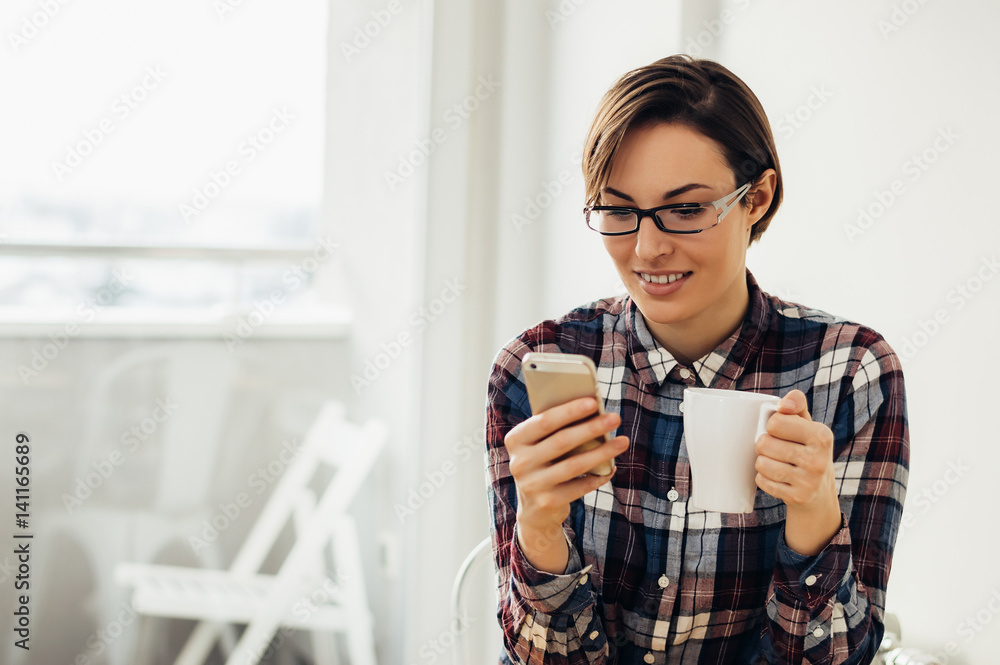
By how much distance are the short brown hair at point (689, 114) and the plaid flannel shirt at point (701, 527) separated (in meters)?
0.20

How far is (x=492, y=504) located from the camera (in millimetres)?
1105

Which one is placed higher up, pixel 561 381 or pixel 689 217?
pixel 689 217

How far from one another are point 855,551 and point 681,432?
0.83 feet

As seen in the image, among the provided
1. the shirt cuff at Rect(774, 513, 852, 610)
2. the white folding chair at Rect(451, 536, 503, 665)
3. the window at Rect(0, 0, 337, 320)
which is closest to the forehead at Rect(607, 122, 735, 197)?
the shirt cuff at Rect(774, 513, 852, 610)

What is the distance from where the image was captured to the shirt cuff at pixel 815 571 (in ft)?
2.86

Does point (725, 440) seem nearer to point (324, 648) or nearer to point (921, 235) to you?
point (921, 235)

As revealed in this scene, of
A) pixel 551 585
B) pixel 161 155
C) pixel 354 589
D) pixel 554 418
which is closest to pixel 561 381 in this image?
pixel 554 418

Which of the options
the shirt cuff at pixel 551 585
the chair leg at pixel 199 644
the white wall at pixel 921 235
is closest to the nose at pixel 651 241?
the shirt cuff at pixel 551 585

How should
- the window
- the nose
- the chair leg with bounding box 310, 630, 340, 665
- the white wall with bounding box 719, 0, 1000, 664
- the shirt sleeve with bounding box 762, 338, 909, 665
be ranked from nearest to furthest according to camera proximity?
the shirt sleeve with bounding box 762, 338, 909, 665 < the nose < the white wall with bounding box 719, 0, 1000, 664 < the window < the chair leg with bounding box 310, 630, 340, 665

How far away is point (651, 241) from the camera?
102 cm

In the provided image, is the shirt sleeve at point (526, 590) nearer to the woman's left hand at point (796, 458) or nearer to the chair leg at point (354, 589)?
the woman's left hand at point (796, 458)

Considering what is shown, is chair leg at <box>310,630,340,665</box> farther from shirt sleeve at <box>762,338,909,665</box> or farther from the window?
shirt sleeve at <box>762,338,909,665</box>

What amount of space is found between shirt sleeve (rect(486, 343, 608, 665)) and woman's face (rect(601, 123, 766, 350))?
0.23 m

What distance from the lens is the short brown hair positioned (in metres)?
1.03
